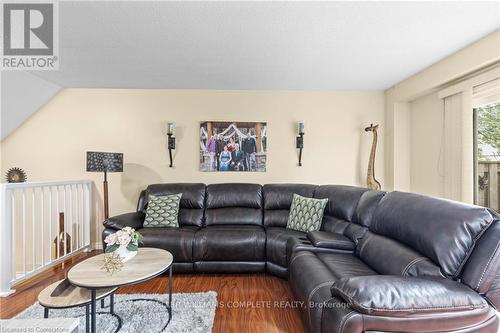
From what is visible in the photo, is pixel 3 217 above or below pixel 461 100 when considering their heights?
below

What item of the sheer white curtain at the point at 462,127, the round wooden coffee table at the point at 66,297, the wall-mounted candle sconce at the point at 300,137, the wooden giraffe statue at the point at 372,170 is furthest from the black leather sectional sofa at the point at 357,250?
the sheer white curtain at the point at 462,127

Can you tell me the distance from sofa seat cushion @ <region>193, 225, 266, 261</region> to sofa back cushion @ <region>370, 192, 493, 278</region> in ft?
4.48

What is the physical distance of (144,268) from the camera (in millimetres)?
1735

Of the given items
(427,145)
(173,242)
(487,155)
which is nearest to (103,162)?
(173,242)

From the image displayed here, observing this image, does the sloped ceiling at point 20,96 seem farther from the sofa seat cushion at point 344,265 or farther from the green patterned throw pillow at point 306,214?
the sofa seat cushion at point 344,265

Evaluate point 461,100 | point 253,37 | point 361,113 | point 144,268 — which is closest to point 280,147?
point 361,113

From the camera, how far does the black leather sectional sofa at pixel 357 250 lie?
3.60ft

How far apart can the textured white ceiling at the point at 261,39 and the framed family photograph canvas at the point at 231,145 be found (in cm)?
67

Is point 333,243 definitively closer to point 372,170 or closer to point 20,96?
point 372,170

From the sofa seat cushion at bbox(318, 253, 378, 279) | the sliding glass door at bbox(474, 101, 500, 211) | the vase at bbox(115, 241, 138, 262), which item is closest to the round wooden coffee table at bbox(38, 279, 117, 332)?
the vase at bbox(115, 241, 138, 262)

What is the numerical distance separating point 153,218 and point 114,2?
222 centimetres

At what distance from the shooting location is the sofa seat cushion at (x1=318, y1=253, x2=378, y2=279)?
1678 mm

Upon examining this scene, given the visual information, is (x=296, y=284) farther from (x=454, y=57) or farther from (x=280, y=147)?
(x=454, y=57)

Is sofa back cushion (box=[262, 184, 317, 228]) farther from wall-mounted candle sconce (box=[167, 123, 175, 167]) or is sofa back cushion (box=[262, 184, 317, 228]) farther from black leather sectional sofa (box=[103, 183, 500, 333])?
wall-mounted candle sconce (box=[167, 123, 175, 167])
